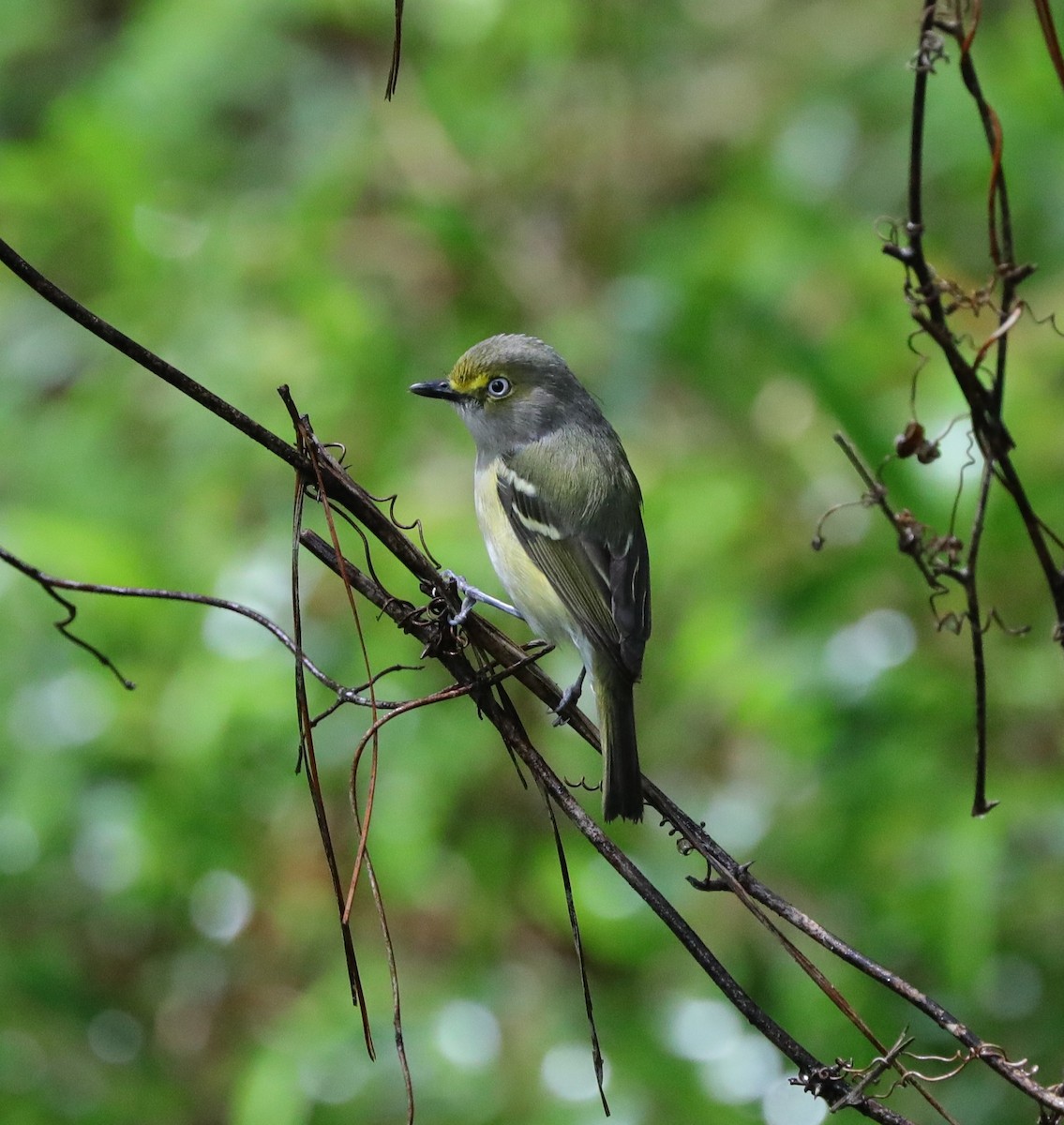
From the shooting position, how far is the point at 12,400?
4836mm

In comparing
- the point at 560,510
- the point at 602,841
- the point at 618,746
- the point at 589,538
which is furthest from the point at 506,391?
the point at 602,841

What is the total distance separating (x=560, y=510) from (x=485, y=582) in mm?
517

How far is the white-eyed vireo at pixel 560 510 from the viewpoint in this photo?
2.74 metres

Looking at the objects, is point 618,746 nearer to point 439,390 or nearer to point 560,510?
point 560,510

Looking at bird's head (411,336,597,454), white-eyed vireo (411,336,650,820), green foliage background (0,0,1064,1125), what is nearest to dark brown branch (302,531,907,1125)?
white-eyed vireo (411,336,650,820)

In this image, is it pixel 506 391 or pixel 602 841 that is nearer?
pixel 602 841

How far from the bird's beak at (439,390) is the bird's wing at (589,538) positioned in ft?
0.78

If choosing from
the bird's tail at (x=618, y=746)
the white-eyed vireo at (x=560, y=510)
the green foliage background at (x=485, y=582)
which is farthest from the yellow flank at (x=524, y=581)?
the green foliage background at (x=485, y=582)

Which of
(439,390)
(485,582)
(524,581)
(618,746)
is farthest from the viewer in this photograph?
(485,582)

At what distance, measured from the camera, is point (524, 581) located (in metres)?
2.89

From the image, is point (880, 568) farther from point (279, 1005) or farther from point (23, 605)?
point (279, 1005)

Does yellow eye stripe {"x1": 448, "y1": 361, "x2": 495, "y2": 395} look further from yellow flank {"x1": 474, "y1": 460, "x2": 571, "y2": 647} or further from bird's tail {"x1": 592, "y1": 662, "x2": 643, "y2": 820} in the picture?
bird's tail {"x1": 592, "y1": 662, "x2": 643, "y2": 820}

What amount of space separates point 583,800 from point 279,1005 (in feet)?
4.58

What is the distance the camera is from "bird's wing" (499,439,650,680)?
277 centimetres
